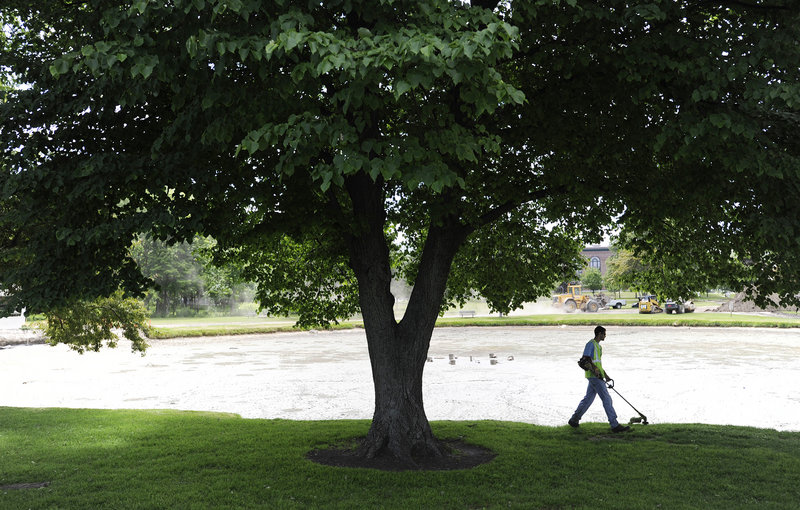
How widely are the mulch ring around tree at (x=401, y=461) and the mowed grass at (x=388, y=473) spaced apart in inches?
11.5

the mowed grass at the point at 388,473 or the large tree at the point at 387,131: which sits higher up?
the large tree at the point at 387,131

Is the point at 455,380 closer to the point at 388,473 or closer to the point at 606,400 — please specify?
the point at 606,400

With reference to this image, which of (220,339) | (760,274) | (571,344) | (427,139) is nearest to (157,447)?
(427,139)

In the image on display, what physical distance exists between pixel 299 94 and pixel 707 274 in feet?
25.8

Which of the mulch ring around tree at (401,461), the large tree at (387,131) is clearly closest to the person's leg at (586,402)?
the mulch ring around tree at (401,461)

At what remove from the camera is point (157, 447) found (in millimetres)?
10148

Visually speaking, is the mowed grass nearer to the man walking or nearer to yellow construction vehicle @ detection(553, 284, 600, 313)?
the man walking

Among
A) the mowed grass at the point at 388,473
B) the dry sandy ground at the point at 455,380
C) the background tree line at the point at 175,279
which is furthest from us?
the background tree line at the point at 175,279

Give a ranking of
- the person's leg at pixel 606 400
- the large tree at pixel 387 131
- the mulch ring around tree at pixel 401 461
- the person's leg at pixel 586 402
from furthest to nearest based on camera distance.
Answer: the person's leg at pixel 586 402 → the person's leg at pixel 606 400 → the mulch ring around tree at pixel 401 461 → the large tree at pixel 387 131

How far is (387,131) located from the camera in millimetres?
9922

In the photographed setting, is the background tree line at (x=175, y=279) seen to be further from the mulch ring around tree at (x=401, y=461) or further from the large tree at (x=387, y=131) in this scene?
the large tree at (x=387, y=131)

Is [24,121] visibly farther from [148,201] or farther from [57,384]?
[57,384]

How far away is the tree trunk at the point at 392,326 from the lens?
30.3 feet

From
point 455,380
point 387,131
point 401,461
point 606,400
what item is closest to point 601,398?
point 606,400
